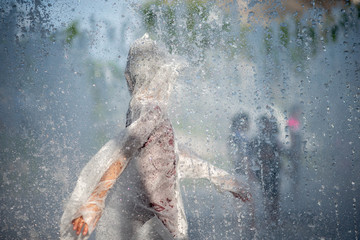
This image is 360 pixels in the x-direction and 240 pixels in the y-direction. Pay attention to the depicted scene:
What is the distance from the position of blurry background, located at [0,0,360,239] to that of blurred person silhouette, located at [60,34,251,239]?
4.15ft

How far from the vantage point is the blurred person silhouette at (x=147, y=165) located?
125 centimetres

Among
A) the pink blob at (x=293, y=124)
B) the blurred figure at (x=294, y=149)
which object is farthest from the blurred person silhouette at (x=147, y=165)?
the pink blob at (x=293, y=124)

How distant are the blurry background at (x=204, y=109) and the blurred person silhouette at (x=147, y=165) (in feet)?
4.15

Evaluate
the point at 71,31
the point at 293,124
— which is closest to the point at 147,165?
the point at 293,124

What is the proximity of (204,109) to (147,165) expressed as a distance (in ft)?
17.2

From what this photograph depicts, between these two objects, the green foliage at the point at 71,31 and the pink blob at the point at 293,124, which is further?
the green foliage at the point at 71,31

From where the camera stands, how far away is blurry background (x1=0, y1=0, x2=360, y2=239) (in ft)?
15.5

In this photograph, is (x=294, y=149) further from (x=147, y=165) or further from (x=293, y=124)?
(x=147, y=165)

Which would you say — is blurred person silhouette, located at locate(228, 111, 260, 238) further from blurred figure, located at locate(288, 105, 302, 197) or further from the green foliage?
the green foliage

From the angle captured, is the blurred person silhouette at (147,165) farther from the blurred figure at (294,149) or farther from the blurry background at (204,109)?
the blurred figure at (294,149)

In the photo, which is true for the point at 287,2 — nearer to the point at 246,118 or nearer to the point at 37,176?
the point at 246,118

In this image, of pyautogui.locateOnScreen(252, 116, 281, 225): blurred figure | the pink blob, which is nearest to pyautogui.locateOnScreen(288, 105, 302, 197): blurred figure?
the pink blob

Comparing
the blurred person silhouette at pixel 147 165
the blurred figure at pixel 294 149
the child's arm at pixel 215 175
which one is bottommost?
the blurred figure at pixel 294 149

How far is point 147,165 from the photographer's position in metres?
1.52
